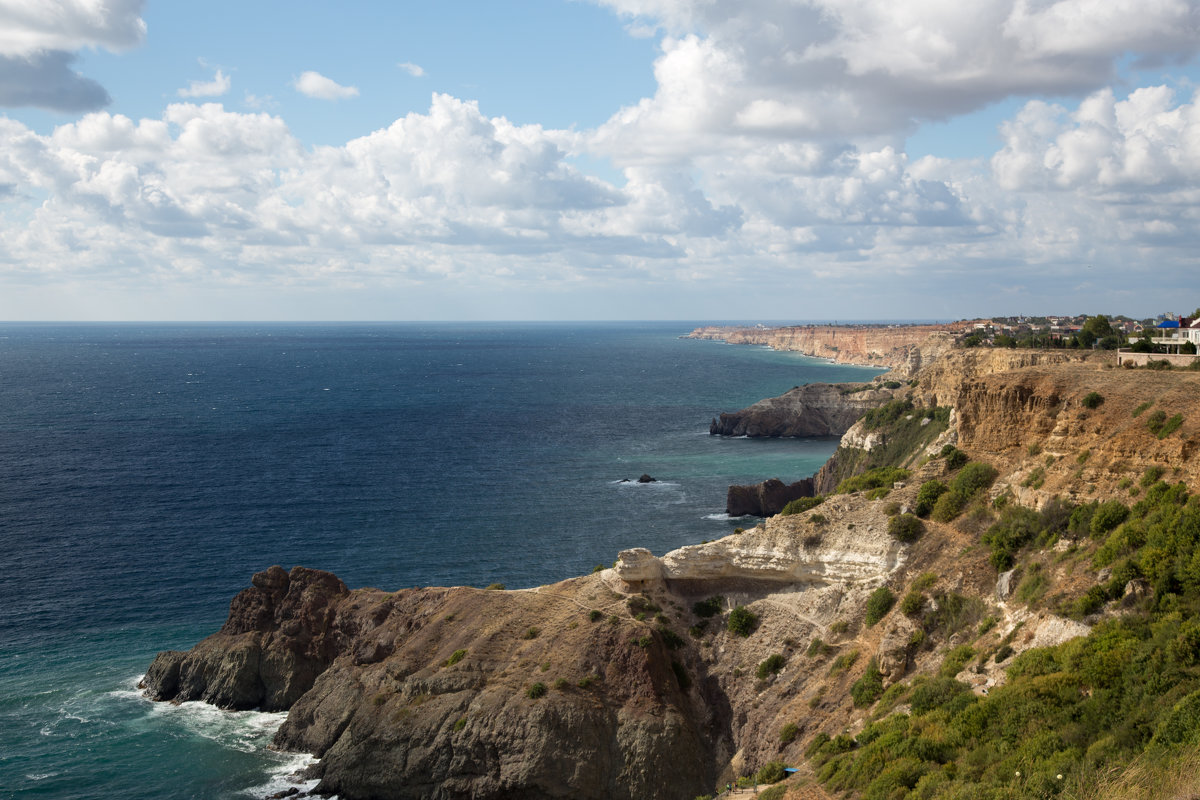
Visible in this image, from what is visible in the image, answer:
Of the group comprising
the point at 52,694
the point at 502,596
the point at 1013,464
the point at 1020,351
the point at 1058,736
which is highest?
the point at 1020,351

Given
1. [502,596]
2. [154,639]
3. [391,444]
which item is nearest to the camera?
[502,596]

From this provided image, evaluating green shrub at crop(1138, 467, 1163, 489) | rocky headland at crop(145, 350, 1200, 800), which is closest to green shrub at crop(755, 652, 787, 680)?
rocky headland at crop(145, 350, 1200, 800)

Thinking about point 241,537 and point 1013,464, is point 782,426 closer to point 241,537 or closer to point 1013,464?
point 241,537

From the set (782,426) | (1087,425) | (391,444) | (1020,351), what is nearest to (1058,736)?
(1087,425)

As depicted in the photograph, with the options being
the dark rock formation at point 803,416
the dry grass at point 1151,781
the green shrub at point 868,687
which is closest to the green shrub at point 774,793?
the green shrub at point 868,687

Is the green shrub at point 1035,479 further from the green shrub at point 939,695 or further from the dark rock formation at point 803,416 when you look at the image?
the dark rock formation at point 803,416

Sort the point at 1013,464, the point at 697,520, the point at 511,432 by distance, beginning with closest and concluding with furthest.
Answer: the point at 1013,464
the point at 697,520
the point at 511,432

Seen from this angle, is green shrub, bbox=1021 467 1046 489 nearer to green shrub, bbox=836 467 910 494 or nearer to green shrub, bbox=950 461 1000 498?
green shrub, bbox=950 461 1000 498
